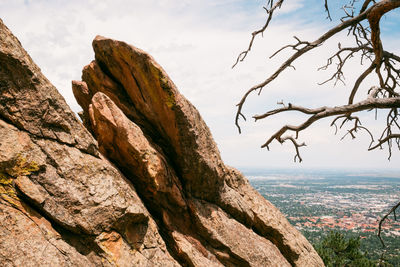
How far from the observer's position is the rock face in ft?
23.1

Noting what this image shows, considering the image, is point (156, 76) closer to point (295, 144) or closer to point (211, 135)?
point (211, 135)

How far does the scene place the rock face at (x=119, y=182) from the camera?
277 inches

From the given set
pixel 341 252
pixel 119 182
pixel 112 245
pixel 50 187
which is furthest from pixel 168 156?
pixel 341 252

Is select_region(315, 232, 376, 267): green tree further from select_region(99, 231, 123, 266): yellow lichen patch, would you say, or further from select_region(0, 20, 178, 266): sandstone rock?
select_region(0, 20, 178, 266): sandstone rock

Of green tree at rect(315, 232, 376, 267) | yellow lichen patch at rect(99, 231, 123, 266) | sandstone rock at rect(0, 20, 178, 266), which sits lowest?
green tree at rect(315, 232, 376, 267)

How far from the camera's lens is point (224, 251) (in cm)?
1174

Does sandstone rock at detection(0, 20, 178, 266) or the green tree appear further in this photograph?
the green tree

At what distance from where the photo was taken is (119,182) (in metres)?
9.09

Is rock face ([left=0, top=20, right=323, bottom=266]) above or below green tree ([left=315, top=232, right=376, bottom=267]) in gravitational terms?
above

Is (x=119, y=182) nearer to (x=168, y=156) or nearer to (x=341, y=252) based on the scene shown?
(x=168, y=156)

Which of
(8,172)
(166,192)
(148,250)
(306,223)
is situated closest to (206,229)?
(166,192)

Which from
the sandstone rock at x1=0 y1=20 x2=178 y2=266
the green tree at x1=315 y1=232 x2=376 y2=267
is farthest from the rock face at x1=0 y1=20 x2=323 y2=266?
the green tree at x1=315 y1=232 x2=376 y2=267

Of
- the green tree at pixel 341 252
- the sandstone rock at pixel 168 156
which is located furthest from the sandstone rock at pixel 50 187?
the green tree at pixel 341 252

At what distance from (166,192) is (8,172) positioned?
591cm
